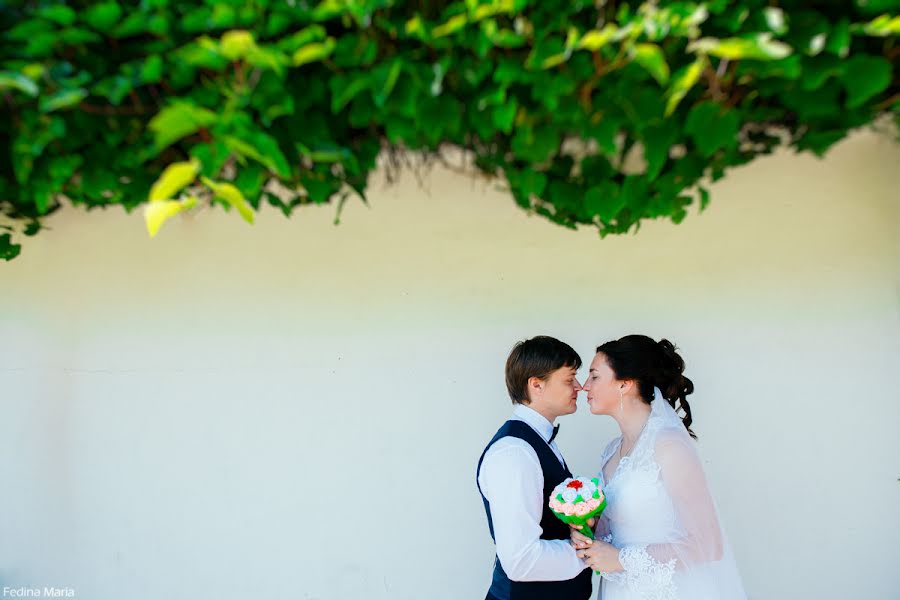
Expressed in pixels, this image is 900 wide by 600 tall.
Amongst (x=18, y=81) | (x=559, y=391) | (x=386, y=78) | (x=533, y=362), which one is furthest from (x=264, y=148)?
(x=559, y=391)

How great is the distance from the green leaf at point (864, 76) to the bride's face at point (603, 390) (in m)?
1.34

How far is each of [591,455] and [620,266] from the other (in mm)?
930

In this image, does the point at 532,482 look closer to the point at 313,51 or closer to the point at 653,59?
the point at 653,59

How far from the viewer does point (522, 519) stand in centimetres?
262

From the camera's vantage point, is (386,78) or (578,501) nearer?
(386,78)

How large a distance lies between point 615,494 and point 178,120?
2071 mm

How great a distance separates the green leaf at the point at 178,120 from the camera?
1.86 metres

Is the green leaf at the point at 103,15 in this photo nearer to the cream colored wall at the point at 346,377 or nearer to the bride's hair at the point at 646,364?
the cream colored wall at the point at 346,377

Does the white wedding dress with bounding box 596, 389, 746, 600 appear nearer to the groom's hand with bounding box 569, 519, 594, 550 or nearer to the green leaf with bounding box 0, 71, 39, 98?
the groom's hand with bounding box 569, 519, 594, 550

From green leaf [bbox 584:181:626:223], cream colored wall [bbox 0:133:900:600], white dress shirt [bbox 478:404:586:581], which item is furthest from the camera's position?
cream colored wall [bbox 0:133:900:600]

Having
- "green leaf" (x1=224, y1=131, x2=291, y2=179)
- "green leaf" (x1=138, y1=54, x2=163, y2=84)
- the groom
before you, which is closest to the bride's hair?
the groom

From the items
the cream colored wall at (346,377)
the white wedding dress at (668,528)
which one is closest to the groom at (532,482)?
the white wedding dress at (668,528)

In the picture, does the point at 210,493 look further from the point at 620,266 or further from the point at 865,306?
the point at 865,306

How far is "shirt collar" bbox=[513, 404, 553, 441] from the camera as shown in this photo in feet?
9.45
